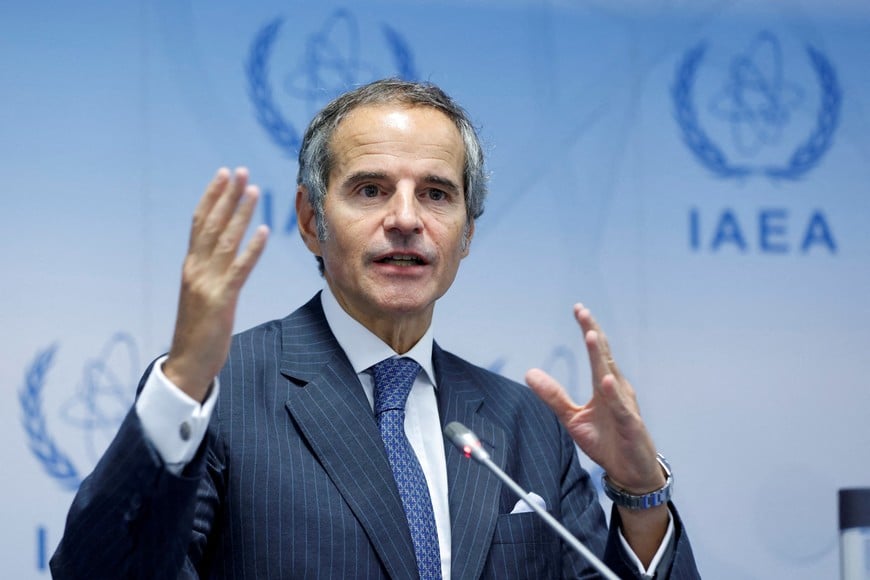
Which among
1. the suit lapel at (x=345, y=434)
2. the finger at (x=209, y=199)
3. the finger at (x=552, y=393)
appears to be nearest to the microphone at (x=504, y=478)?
the finger at (x=552, y=393)

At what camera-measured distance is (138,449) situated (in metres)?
1.48

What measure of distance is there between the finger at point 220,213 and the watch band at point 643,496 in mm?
808

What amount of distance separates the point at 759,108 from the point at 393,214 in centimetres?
178

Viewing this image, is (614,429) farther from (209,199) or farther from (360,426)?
(209,199)

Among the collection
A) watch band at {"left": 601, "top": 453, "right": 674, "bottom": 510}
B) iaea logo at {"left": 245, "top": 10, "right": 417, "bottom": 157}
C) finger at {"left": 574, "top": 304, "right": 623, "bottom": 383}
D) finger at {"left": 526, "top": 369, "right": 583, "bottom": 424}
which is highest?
iaea logo at {"left": 245, "top": 10, "right": 417, "bottom": 157}

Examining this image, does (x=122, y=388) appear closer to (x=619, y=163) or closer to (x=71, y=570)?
(x=71, y=570)

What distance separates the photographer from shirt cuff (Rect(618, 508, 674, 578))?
1872 mm

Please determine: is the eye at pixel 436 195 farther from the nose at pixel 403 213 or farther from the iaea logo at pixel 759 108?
the iaea logo at pixel 759 108

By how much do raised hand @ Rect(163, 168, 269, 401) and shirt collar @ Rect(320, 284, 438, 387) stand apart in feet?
2.02

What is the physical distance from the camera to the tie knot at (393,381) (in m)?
2.04

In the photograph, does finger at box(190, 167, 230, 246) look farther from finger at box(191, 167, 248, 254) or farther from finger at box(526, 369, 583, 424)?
finger at box(526, 369, 583, 424)

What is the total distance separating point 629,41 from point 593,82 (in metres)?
0.17

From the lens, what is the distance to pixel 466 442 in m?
1.62

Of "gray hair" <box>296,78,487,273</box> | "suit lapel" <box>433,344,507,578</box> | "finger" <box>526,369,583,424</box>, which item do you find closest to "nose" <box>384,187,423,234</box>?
"gray hair" <box>296,78,487,273</box>
